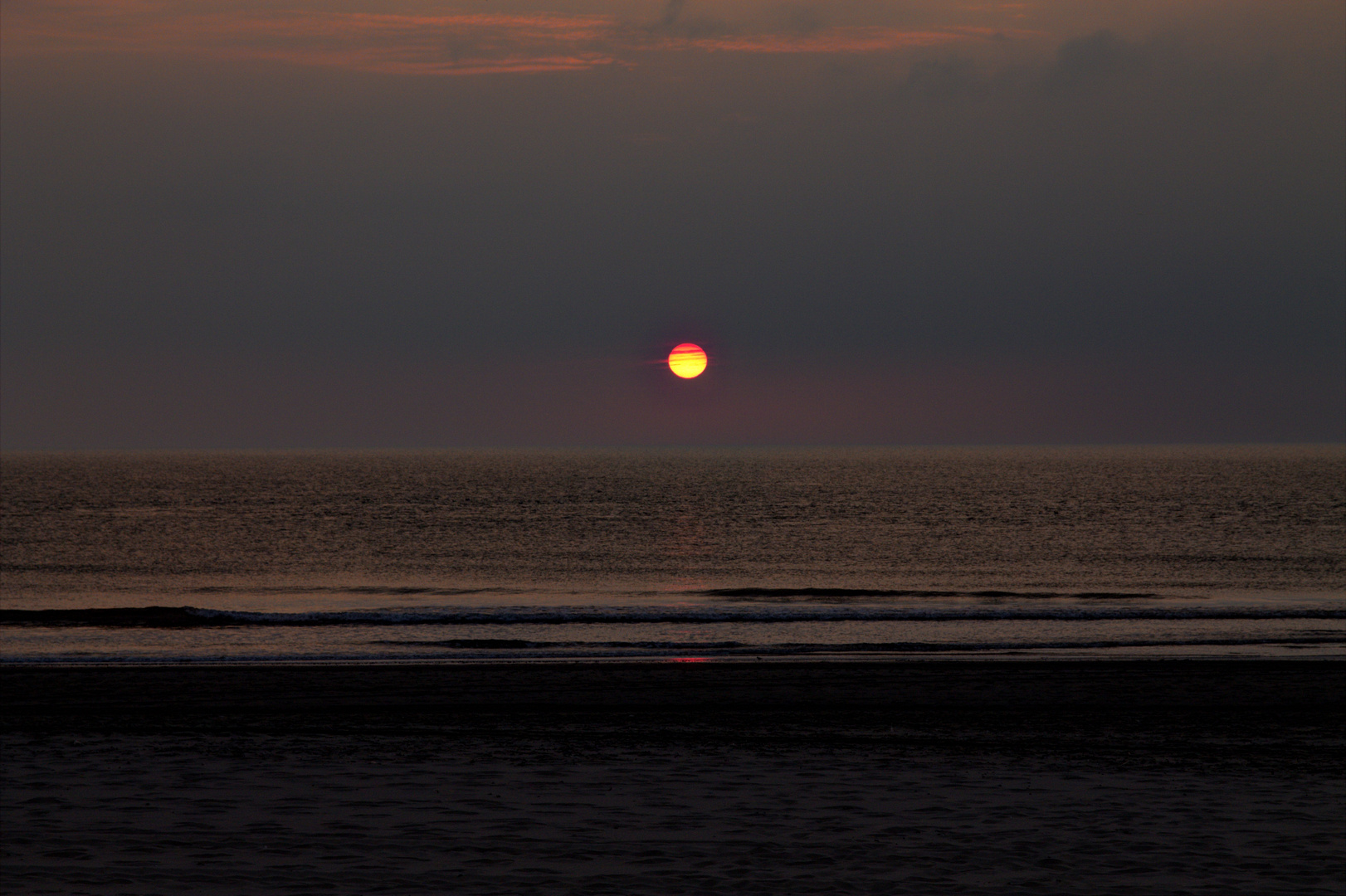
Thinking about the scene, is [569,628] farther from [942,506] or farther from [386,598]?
[942,506]

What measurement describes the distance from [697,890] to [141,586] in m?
48.1

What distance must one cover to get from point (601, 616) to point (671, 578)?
611 inches

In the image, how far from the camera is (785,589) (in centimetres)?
4928

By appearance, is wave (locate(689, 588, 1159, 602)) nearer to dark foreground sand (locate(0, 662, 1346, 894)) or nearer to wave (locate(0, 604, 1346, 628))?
wave (locate(0, 604, 1346, 628))

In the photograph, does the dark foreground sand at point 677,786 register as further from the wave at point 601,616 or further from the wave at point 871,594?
the wave at point 871,594

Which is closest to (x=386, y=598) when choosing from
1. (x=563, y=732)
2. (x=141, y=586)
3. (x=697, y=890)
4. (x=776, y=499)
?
(x=141, y=586)

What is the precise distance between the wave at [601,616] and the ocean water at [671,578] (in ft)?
0.58

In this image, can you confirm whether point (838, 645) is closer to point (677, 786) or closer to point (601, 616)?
point (601, 616)

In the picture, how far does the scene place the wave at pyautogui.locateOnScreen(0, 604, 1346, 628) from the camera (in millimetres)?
36781

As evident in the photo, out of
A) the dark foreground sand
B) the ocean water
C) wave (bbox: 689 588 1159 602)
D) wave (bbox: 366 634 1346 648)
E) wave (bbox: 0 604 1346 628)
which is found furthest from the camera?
wave (bbox: 689 588 1159 602)

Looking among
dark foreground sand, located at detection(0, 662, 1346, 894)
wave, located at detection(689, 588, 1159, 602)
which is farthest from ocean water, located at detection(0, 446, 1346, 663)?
dark foreground sand, located at detection(0, 662, 1346, 894)

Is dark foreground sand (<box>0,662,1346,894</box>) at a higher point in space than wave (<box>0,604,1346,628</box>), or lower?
lower

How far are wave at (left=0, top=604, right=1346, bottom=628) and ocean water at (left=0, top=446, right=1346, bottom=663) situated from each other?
0.18 meters

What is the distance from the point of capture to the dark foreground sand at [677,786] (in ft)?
33.1
